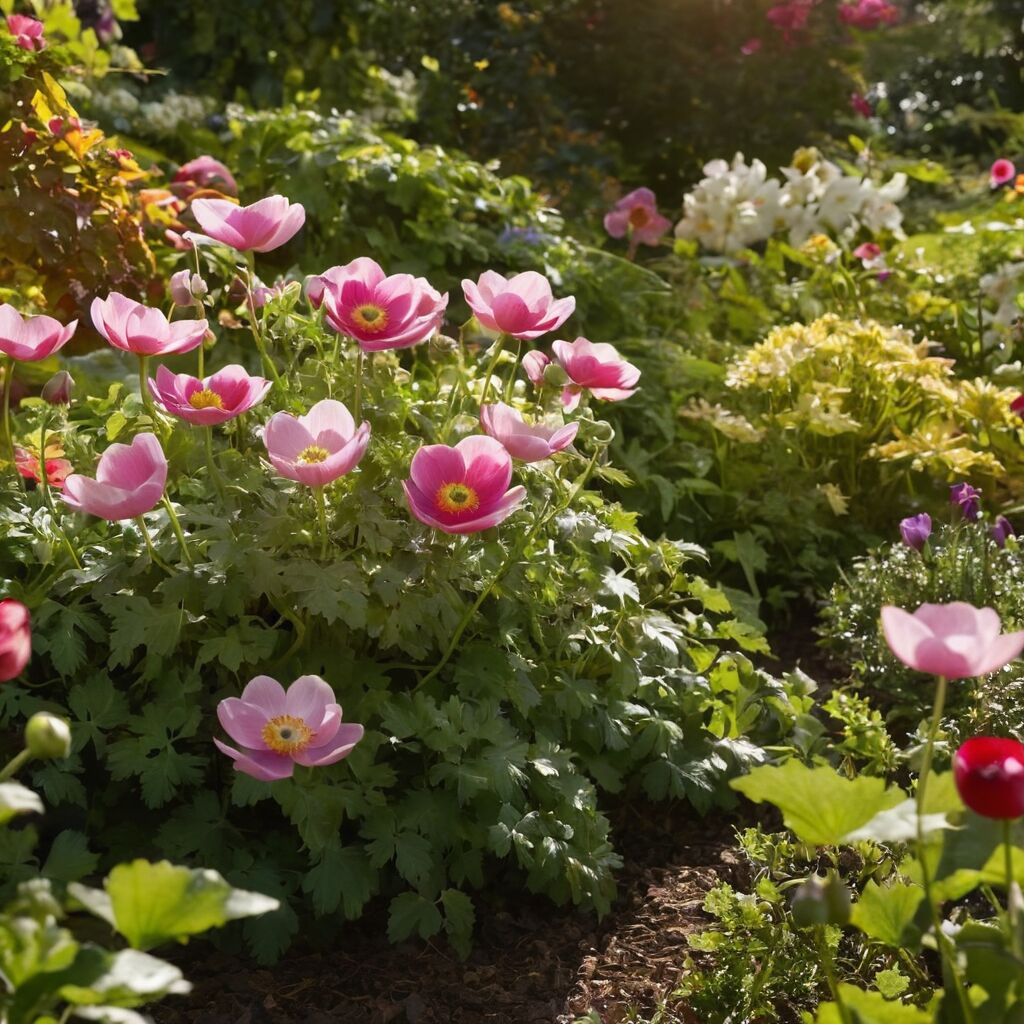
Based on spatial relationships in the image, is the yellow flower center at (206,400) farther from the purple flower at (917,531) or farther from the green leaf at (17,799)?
the purple flower at (917,531)

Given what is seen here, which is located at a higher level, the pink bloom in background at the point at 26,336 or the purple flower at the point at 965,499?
the purple flower at the point at 965,499

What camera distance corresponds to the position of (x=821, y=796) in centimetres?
134

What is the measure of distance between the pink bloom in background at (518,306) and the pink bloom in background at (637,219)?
9.06 feet

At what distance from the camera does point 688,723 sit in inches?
93.5

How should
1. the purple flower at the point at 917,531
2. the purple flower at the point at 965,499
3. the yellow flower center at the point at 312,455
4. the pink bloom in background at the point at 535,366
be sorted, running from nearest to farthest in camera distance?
the yellow flower center at the point at 312,455 < the pink bloom in background at the point at 535,366 < the purple flower at the point at 917,531 < the purple flower at the point at 965,499

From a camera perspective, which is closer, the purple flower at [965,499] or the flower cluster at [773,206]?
the purple flower at [965,499]

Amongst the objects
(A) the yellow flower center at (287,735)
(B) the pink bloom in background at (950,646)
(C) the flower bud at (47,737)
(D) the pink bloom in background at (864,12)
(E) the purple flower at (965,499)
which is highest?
(D) the pink bloom in background at (864,12)

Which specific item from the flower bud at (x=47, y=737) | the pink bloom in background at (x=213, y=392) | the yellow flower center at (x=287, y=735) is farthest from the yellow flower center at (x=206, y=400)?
the flower bud at (x=47, y=737)

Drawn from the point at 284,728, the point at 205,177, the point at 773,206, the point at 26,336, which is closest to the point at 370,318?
the point at 26,336

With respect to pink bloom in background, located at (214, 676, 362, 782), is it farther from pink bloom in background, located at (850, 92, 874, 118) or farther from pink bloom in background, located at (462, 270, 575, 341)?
pink bloom in background, located at (850, 92, 874, 118)

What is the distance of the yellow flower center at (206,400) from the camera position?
180cm

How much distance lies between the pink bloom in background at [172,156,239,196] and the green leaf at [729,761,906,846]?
2850mm

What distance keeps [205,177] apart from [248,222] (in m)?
1.92

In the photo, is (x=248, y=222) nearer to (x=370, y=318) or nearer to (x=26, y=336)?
(x=370, y=318)
